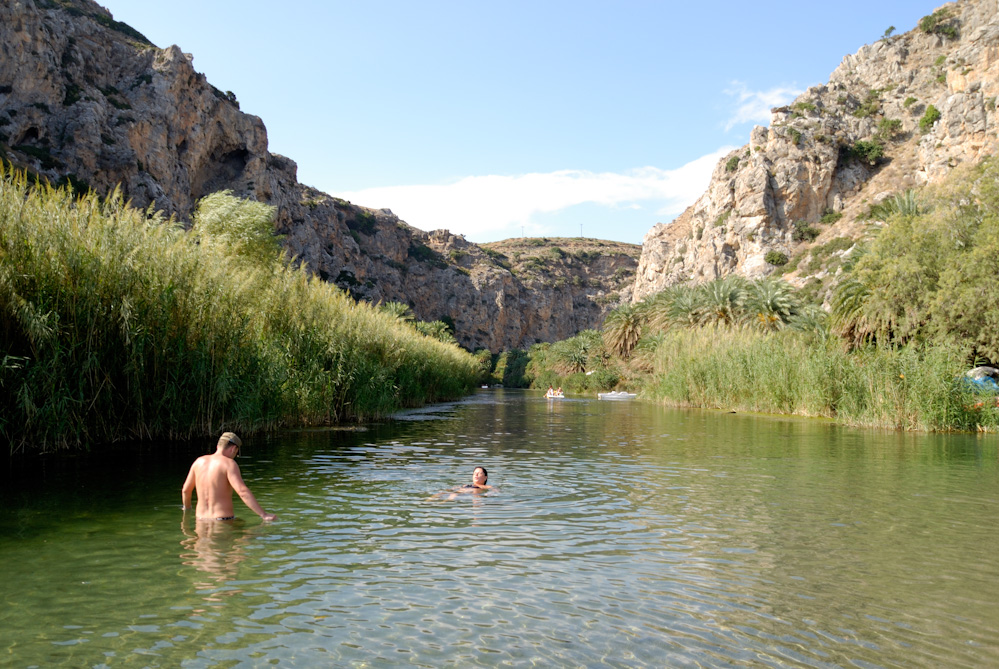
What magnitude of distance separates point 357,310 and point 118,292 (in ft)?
53.4

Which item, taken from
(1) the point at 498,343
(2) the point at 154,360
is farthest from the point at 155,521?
(1) the point at 498,343

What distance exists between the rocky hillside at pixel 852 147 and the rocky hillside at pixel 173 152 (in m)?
47.4

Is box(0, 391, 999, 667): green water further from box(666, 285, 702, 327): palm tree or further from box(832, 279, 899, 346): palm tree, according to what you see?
box(666, 285, 702, 327): palm tree

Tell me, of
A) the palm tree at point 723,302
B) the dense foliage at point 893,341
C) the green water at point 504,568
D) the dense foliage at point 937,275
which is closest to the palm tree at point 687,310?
the palm tree at point 723,302

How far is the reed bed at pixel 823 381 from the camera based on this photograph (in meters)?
21.9

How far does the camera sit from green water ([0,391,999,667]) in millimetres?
5145

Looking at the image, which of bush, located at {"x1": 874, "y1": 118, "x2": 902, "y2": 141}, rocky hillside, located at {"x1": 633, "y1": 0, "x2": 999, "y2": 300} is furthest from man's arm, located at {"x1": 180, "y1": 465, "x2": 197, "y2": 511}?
bush, located at {"x1": 874, "y1": 118, "x2": 902, "y2": 141}

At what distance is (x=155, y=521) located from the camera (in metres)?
8.88

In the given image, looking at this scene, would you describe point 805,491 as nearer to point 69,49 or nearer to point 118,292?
point 118,292

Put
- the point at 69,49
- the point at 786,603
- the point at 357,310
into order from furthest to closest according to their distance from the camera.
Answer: the point at 69,49 < the point at 357,310 < the point at 786,603

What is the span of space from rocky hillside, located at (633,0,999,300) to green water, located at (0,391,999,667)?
67904 mm

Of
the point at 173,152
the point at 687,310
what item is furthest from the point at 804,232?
the point at 173,152

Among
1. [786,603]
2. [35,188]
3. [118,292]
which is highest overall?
[35,188]

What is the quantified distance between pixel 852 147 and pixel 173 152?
7521cm
